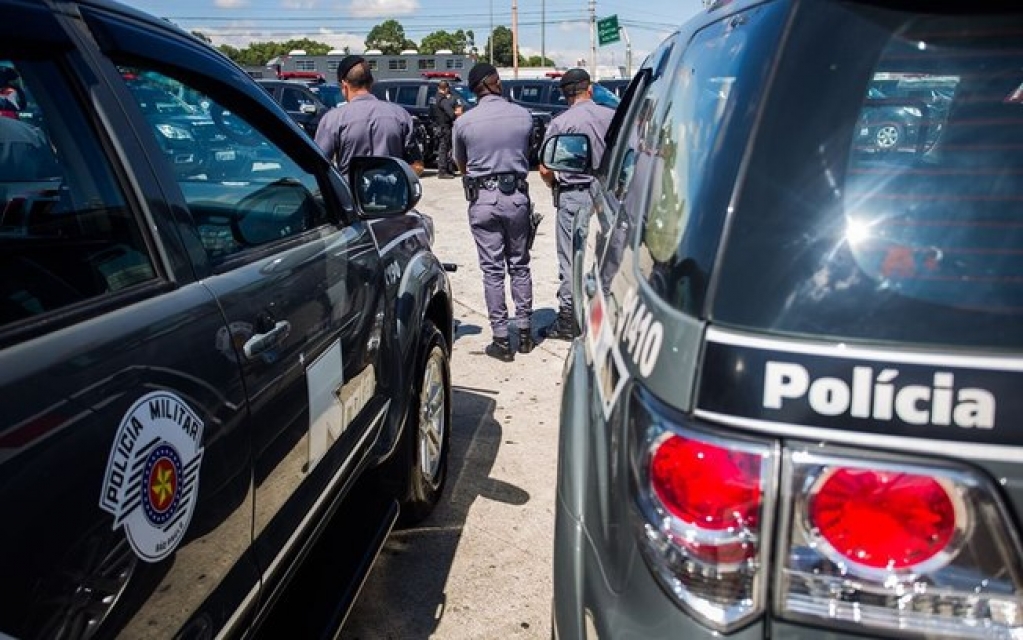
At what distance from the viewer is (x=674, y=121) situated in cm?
194

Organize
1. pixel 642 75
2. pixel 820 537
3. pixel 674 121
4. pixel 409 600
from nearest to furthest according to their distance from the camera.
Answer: pixel 820 537, pixel 674 121, pixel 409 600, pixel 642 75

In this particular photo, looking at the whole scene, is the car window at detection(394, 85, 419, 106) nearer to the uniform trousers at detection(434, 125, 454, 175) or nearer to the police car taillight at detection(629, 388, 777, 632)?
the uniform trousers at detection(434, 125, 454, 175)

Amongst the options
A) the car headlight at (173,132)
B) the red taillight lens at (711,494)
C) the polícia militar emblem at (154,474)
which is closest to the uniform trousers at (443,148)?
the car headlight at (173,132)

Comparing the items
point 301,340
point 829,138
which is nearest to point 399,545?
point 301,340

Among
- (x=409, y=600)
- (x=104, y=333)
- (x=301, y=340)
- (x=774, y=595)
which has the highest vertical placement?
(x=104, y=333)

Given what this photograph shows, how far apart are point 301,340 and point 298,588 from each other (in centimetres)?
71

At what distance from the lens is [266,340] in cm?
178

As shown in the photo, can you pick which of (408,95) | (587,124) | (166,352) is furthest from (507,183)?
(408,95)

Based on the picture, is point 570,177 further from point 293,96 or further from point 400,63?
point 400,63

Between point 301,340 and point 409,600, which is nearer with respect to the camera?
point 301,340

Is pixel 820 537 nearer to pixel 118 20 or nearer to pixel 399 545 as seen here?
pixel 118 20

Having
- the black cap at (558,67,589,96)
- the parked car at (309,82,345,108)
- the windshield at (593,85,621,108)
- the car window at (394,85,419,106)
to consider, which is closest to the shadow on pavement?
the black cap at (558,67,589,96)

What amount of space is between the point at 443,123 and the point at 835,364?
1469 centimetres

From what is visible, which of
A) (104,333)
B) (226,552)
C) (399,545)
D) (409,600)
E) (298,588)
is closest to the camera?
(104,333)
